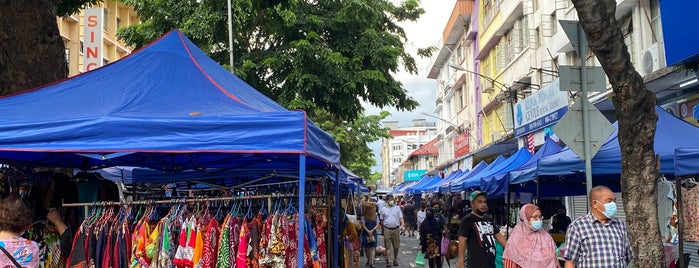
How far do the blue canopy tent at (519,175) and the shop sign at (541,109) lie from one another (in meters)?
4.43

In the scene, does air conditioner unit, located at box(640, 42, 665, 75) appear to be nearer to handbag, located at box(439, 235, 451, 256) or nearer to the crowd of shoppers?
handbag, located at box(439, 235, 451, 256)

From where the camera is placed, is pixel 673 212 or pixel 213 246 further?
pixel 673 212

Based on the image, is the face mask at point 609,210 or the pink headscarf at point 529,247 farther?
the pink headscarf at point 529,247

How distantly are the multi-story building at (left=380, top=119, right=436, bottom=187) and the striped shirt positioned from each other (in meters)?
108

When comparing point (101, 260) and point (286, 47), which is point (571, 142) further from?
point (286, 47)

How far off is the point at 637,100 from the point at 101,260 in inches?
200

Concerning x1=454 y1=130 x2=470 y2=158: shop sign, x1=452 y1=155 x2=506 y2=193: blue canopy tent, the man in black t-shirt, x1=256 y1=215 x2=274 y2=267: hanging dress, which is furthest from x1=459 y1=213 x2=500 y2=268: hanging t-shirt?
x1=454 y1=130 x2=470 y2=158: shop sign

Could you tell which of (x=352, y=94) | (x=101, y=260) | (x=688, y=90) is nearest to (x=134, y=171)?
(x=101, y=260)

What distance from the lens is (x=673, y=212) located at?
8.30 meters

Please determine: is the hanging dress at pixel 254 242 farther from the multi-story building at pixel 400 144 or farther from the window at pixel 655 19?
the multi-story building at pixel 400 144

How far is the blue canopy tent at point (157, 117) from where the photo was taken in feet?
16.8

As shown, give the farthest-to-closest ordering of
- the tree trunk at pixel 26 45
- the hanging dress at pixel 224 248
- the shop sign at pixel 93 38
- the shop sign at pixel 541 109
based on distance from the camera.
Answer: the shop sign at pixel 93 38 → the shop sign at pixel 541 109 → the tree trunk at pixel 26 45 → the hanging dress at pixel 224 248

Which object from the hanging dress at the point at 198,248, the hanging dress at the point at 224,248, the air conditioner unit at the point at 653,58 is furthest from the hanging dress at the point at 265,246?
the air conditioner unit at the point at 653,58

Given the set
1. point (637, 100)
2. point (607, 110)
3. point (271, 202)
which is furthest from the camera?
point (607, 110)
